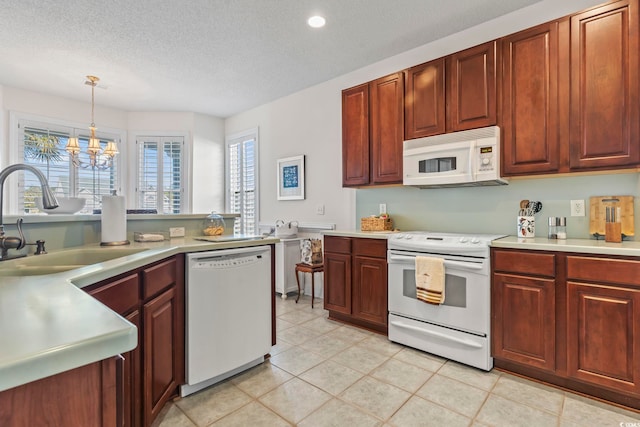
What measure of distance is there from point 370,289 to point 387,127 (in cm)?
154

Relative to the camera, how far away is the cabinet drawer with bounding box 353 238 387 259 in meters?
2.85

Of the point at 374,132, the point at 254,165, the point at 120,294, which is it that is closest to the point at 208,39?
the point at 374,132

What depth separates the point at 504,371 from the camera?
223 cm

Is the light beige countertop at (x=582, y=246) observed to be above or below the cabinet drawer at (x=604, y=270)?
above

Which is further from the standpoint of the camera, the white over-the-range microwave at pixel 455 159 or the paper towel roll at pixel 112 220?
the white over-the-range microwave at pixel 455 159

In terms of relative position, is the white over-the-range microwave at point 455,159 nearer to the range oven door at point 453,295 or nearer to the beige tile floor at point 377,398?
the range oven door at point 453,295

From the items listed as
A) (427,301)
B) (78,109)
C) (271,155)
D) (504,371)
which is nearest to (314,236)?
(271,155)

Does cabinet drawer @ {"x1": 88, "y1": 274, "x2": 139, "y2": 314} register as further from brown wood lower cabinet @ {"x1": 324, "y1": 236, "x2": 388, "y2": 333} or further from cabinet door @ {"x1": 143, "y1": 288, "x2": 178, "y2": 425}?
brown wood lower cabinet @ {"x1": 324, "y1": 236, "x2": 388, "y2": 333}

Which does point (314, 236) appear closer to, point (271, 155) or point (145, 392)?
point (271, 155)

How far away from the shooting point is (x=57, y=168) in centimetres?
446

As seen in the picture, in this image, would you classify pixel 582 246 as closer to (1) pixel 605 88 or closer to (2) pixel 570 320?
(2) pixel 570 320

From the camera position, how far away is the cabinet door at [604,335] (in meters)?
1.76

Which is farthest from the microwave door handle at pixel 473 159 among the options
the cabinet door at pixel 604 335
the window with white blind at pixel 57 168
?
the window with white blind at pixel 57 168

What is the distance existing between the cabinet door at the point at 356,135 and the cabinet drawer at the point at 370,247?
0.64 m
